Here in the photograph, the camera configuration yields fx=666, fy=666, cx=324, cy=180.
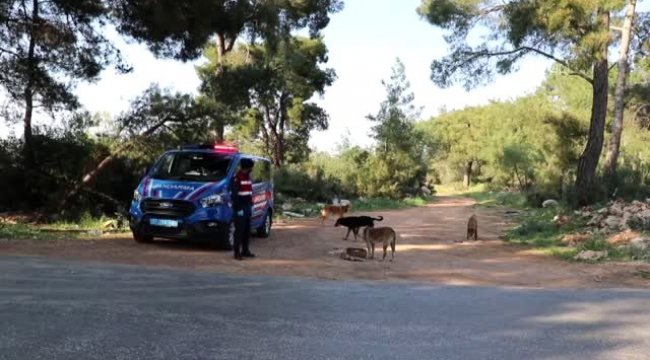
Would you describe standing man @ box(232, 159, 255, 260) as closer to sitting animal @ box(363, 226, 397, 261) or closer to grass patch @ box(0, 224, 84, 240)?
sitting animal @ box(363, 226, 397, 261)

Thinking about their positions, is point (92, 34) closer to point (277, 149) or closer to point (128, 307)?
point (128, 307)

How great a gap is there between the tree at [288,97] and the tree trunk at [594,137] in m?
11.6

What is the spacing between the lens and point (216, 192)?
517 inches

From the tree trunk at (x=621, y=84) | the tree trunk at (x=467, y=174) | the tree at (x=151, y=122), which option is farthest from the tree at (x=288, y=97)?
the tree trunk at (x=467, y=174)

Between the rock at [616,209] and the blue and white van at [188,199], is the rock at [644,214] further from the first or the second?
the blue and white van at [188,199]

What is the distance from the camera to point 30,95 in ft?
57.7

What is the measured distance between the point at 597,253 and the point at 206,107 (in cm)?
1144

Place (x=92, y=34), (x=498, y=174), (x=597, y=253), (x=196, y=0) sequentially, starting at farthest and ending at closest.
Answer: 1. (x=498, y=174)
2. (x=92, y=34)
3. (x=196, y=0)
4. (x=597, y=253)

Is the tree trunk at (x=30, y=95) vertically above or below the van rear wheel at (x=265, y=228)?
above

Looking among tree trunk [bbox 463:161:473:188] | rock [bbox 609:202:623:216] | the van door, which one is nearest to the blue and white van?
the van door

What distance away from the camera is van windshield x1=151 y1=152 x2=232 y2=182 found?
13.6 m

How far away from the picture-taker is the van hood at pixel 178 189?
12945mm

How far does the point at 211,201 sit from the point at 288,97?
3018 centimetres

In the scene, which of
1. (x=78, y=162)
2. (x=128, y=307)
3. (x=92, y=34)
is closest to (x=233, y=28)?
(x=92, y=34)
